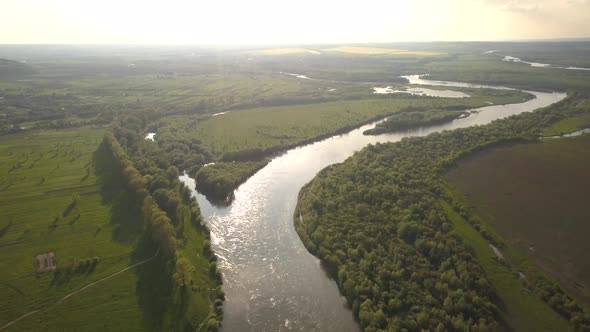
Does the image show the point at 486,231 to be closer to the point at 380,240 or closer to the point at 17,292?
the point at 380,240

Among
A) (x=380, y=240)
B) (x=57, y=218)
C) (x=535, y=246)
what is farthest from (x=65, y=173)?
(x=535, y=246)

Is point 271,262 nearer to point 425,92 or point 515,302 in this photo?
point 515,302

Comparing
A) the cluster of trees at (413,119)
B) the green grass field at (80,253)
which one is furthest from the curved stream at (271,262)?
the cluster of trees at (413,119)

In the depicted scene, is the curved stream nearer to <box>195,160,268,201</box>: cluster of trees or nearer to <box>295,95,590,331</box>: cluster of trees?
<box>195,160,268,201</box>: cluster of trees

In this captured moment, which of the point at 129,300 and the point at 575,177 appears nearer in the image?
the point at 129,300

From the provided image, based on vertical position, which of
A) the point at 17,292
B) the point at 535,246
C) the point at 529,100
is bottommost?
the point at 17,292

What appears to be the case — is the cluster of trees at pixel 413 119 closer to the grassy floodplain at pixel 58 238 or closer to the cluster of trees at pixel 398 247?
the cluster of trees at pixel 398 247
